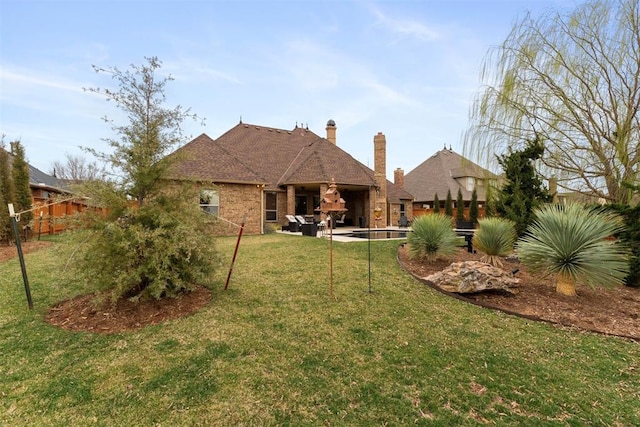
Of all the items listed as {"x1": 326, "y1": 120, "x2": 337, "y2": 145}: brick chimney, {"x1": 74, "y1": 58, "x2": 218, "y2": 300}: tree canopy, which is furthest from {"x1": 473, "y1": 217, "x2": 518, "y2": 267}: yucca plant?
{"x1": 326, "y1": 120, "x2": 337, "y2": 145}: brick chimney

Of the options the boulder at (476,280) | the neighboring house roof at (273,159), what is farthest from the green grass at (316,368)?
the neighboring house roof at (273,159)

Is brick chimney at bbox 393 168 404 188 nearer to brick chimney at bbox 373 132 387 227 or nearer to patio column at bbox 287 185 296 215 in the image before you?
brick chimney at bbox 373 132 387 227

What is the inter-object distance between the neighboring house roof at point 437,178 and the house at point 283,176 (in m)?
4.06

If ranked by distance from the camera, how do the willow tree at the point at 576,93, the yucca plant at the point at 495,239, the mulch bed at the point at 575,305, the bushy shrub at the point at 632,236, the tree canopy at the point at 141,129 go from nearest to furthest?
the mulch bed at the point at 575,305 → the tree canopy at the point at 141,129 → the bushy shrub at the point at 632,236 → the yucca plant at the point at 495,239 → the willow tree at the point at 576,93

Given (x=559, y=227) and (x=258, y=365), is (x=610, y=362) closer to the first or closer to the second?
(x=559, y=227)

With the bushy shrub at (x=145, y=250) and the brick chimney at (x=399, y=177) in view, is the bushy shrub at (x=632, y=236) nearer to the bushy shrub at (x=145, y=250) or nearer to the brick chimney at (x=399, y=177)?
the bushy shrub at (x=145, y=250)

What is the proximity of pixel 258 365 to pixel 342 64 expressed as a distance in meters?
13.1

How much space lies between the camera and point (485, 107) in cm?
908

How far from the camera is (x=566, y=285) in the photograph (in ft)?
17.4

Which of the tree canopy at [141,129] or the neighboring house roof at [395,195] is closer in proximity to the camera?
the tree canopy at [141,129]

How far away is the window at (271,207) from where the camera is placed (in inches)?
705

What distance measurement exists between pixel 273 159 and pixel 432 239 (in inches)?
572

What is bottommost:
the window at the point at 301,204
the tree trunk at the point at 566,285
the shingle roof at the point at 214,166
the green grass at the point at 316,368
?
the green grass at the point at 316,368

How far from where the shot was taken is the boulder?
211 inches
